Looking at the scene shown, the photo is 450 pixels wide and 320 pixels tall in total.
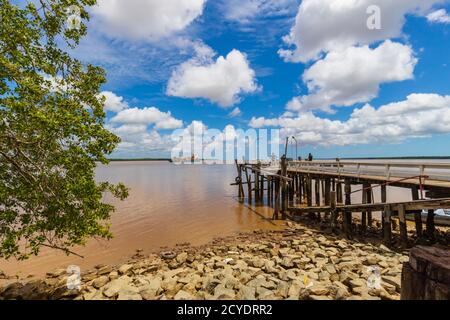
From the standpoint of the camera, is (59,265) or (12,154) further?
(59,265)

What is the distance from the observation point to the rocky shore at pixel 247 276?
6.52 m

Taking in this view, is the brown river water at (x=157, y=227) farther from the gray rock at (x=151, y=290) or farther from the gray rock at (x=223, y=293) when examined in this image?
the gray rock at (x=223, y=293)

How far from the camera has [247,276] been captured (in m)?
7.75

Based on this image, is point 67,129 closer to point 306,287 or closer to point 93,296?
point 93,296

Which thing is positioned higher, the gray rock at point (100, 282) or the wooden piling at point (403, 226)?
the wooden piling at point (403, 226)

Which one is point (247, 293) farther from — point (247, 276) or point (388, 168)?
point (388, 168)

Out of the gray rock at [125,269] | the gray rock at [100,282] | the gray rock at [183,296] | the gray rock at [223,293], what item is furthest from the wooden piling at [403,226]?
the gray rock at [100,282]

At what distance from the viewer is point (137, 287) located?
24.6 feet

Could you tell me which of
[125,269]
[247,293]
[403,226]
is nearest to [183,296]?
[247,293]

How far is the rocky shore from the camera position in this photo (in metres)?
6.52

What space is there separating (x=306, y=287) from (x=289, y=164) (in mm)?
22190

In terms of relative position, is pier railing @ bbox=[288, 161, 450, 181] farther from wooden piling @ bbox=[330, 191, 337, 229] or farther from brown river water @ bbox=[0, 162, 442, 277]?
brown river water @ bbox=[0, 162, 442, 277]

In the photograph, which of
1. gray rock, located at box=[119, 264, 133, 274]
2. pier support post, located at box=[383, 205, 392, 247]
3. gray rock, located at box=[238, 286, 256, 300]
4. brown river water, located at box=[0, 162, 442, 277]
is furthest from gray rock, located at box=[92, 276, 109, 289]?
pier support post, located at box=[383, 205, 392, 247]
